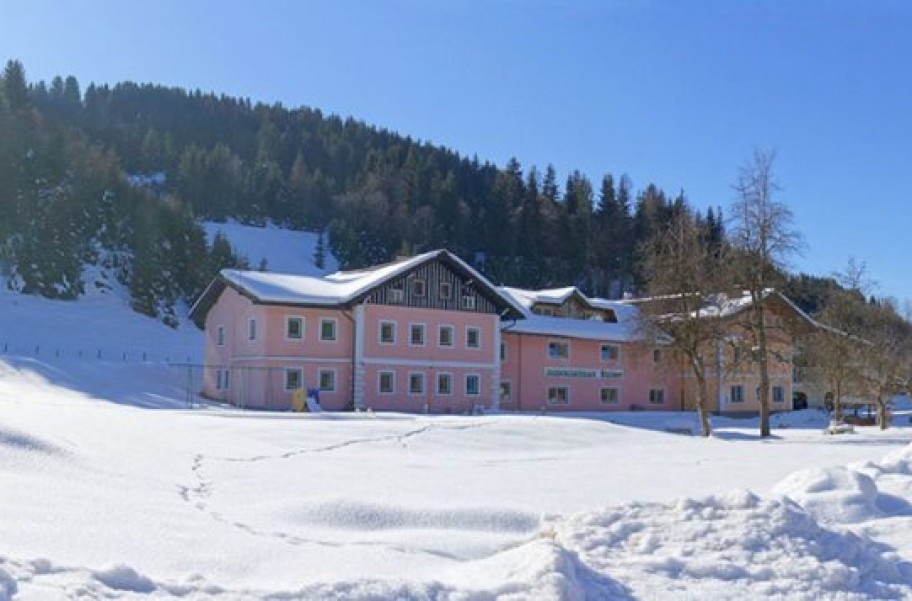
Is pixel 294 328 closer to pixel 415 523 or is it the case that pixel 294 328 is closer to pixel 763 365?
pixel 763 365

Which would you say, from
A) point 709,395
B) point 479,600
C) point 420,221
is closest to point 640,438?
point 479,600

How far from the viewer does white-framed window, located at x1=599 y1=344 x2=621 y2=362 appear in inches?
2122

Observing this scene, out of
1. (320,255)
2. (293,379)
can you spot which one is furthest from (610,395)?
(320,255)

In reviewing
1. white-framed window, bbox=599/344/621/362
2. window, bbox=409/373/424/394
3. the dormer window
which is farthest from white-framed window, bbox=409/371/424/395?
white-framed window, bbox=599/344/621/362

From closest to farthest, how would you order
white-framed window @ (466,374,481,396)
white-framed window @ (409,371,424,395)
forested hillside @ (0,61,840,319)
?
white-framed window @ (409,371,424,395) → white-framed window @ (466,374,481,396) → forested hillside @ (0,61,840,319)

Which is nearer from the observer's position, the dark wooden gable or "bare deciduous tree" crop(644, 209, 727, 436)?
"bare deciduous tree" crop(644, 209, 727, 436)

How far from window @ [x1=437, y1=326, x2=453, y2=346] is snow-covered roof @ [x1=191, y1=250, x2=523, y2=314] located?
274 centimetres

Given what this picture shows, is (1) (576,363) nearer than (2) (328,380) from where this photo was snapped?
No

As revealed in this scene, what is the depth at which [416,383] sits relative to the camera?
45.4m

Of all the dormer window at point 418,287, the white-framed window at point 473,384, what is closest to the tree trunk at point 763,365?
the white-framed window at point 473,384

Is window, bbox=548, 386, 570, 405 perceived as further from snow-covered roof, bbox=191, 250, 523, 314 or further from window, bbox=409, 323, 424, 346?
window, bbox=409, 323, 424, 346

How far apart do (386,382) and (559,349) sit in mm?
11956

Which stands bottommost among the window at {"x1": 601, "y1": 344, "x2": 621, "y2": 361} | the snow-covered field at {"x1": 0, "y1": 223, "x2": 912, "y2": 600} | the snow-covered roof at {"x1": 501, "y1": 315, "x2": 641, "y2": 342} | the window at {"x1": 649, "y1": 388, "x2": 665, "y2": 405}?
the snow-covered field at {"x1": 0, "y1": 223, "x2": 912, "y2": 600}

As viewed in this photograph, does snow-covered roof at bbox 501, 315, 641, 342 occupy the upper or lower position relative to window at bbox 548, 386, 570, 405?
upper
